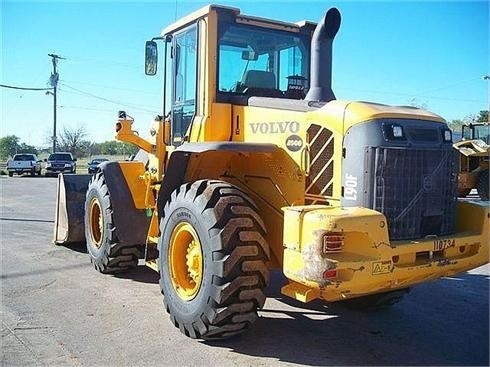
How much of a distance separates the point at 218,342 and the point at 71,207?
4.68m

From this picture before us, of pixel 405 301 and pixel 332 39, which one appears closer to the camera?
pixel 332 39

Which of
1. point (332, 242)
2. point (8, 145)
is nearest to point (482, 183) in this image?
point (332, 242)

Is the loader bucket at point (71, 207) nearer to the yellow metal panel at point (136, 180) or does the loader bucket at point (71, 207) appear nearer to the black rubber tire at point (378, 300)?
the yellow metal panel at point (136, 180)

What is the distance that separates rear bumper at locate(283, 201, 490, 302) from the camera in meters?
3.68

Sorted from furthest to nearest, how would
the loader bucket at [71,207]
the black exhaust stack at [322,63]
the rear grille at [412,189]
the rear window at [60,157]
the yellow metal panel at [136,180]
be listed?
the rear window at [60,157] < the loader bucket at [71,207] < the yellow metal panel at [136,180] < the black exhaust stack at [322,63] < the rear grille at [412,189]

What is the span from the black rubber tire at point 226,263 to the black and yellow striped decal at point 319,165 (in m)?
0.54

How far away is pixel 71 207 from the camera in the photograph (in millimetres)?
8266

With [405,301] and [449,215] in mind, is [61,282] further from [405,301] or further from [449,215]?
[449,215]

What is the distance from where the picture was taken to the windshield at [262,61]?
17.9 ft

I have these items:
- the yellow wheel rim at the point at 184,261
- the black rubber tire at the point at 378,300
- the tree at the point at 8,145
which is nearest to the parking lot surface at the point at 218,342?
the black rubber tire at the point at 378,300

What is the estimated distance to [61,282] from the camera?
254 inches

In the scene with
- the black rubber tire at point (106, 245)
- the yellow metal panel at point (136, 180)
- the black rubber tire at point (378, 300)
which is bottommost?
the black rubber tire at point (378, 300)

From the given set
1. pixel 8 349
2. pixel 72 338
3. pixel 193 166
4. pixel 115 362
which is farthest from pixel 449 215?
pixel 8 349

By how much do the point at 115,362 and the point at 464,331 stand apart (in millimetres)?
3235
